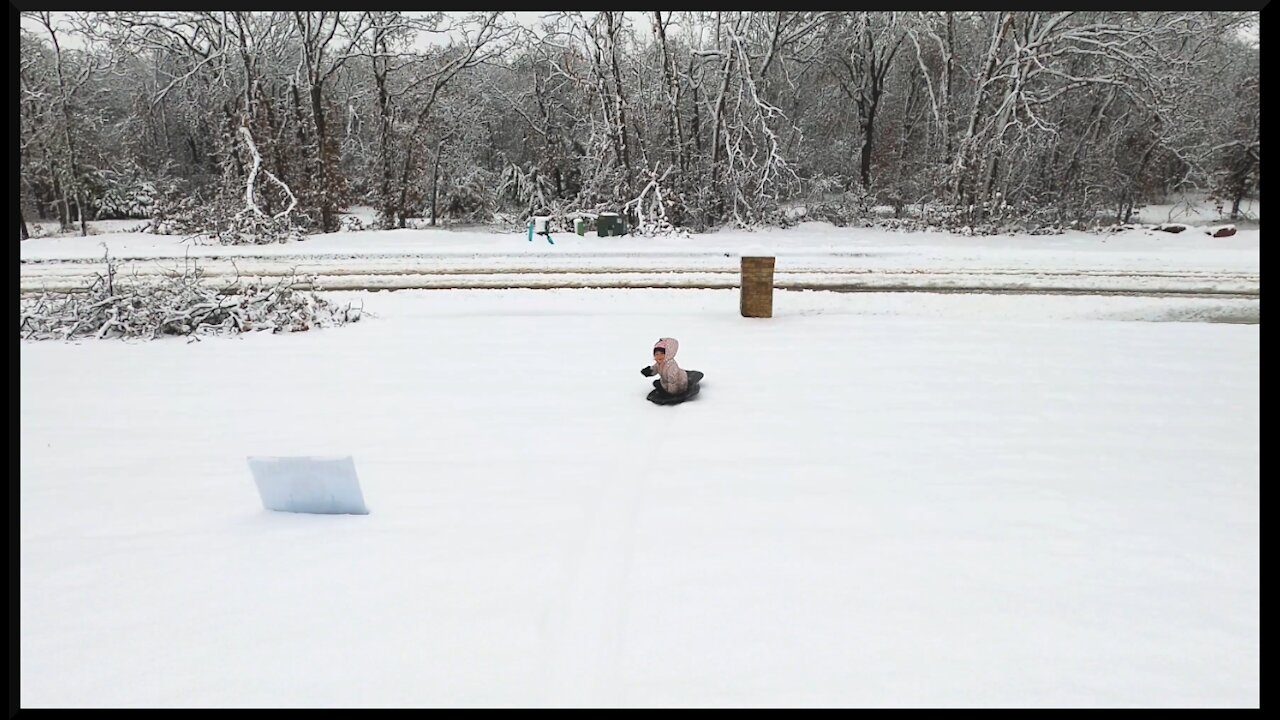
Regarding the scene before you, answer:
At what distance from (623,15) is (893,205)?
37.7 ft

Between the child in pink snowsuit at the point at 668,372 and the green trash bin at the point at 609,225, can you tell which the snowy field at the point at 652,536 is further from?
the green trash bin at the point at 609,225

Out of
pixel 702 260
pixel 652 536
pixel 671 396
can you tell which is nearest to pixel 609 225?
pixel 702 260

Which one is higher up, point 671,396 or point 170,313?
point 170,313

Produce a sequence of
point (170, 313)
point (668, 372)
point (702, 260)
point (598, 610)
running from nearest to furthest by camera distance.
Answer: point (598, 610), point (668, 372), point (170, 313), point (702, 260)

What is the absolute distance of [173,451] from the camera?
484 centimetres

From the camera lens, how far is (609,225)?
1991 cm

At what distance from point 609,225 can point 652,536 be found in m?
17.0

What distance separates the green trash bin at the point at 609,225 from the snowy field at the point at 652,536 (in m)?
13.3

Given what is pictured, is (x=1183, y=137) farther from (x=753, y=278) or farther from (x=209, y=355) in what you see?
(x=209, y=355)

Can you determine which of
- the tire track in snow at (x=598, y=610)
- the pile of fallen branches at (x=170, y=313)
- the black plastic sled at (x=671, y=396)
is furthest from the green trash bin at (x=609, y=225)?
the tire track in snow at (x=598, y=610)

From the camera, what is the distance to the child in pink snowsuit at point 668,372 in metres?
5.56

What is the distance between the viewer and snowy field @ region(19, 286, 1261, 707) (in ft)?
8.41

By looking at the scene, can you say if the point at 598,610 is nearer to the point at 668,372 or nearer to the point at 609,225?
the point at 668,372

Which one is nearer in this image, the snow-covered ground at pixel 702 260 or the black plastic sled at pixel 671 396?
the black plastic sled at pixel 671 396
